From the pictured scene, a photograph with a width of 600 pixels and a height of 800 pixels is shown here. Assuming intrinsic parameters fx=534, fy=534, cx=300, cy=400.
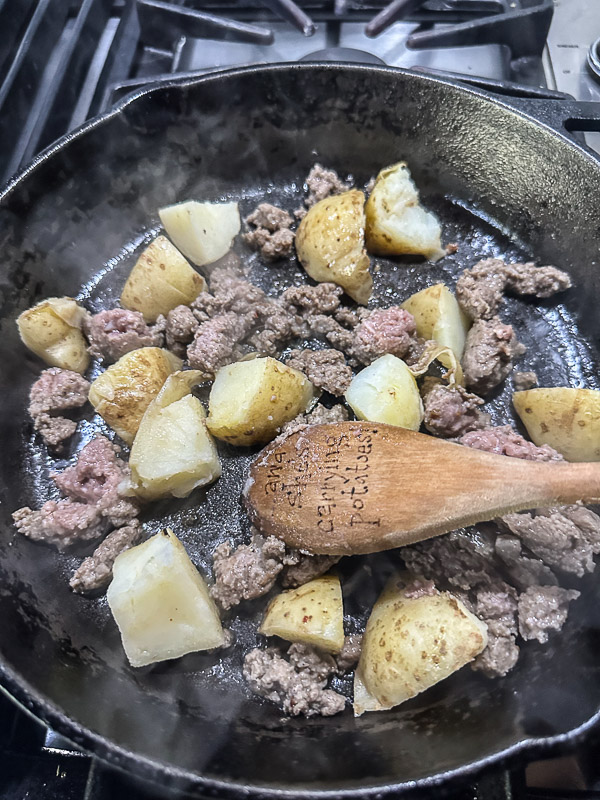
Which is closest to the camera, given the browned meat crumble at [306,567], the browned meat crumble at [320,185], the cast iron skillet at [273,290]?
the cast iron skillet at [273,290]

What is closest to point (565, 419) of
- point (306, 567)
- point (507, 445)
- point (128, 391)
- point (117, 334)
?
point (507, 445)

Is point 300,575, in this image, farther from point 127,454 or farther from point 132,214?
point 132,214

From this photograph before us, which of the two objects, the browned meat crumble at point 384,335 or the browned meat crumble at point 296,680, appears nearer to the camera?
the browned meat crumble at point 296,680

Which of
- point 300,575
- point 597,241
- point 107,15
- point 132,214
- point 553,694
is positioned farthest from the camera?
point 107,15

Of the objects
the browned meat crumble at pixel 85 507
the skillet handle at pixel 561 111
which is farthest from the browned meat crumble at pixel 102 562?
the skillet handle at pixel 561 111

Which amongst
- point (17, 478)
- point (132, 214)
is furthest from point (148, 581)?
point (132, 214)

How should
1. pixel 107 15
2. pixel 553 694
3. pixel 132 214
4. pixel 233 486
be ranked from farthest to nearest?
pixel 107 15, pixel 132 214, pixel 233 486, pixel 553 694

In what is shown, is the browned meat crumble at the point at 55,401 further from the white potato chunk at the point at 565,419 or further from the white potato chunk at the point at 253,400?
the white potato chunk at the point at 565,419
